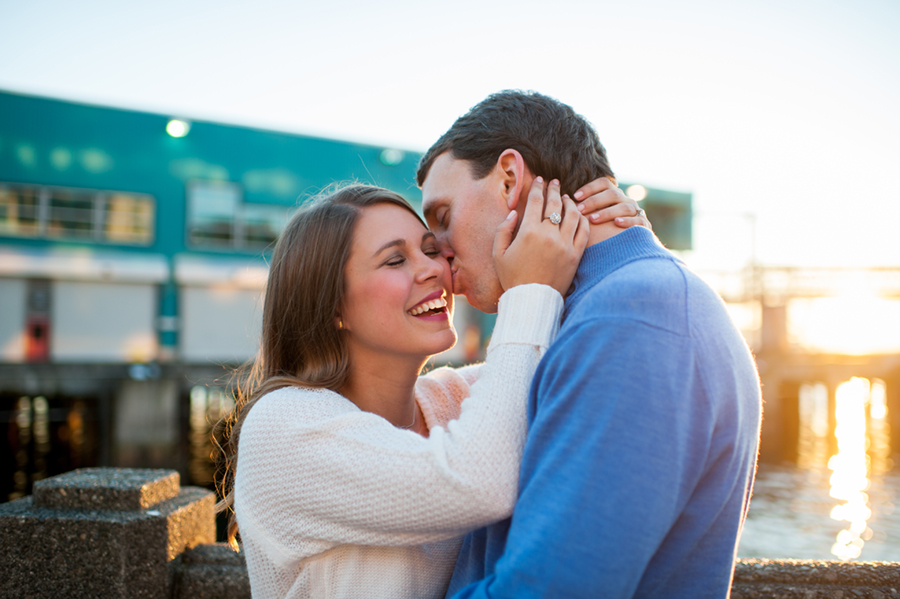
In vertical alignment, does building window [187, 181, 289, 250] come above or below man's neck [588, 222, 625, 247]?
above

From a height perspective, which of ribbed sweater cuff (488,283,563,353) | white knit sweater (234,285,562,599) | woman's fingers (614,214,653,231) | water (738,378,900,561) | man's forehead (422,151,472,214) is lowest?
water (738,378,900,561)

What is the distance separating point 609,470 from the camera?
1.27 meters

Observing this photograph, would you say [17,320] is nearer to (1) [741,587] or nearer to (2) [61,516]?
(2) [61,516]

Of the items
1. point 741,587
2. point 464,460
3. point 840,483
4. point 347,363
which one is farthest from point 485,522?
point 840,483

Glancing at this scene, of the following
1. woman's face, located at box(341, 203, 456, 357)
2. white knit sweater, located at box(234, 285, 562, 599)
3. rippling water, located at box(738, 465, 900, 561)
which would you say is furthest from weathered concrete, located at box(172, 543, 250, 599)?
rippling water, located at box(738, 465, 900, 561)

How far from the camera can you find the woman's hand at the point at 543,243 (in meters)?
1.87

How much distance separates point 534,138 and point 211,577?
2338 millimetres

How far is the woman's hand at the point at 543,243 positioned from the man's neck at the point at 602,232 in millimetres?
26

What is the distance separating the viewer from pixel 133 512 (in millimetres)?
2660

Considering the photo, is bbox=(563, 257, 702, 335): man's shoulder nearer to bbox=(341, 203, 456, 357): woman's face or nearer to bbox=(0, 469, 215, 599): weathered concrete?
bbox=(341, 203, 456, 357): woman's face

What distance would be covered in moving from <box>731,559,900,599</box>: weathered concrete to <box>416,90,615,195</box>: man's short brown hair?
189cm

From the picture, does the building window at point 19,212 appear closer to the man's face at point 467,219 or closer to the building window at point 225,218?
the building window at point 225,218

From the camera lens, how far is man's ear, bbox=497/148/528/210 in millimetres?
2100

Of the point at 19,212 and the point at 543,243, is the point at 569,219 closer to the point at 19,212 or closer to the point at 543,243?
the point at 543,243
